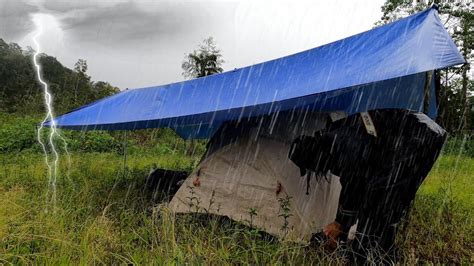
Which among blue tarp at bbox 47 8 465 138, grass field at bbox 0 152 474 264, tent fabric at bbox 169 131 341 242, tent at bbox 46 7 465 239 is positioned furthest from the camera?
tent fabric at bbox 169 131 341 242

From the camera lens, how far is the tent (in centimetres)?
248

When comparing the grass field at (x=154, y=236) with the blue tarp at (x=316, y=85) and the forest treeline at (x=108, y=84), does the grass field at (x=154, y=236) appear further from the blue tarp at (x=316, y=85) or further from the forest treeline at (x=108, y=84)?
the forest treeline at (x=108, y=84)

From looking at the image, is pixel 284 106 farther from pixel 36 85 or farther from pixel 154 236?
pixel 36 85

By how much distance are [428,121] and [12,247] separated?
1.94 metres

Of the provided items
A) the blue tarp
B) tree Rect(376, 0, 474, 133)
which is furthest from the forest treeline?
the blue tarp

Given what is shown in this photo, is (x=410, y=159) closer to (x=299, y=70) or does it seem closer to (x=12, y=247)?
(x=299, y=70)

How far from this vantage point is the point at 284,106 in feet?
8.83

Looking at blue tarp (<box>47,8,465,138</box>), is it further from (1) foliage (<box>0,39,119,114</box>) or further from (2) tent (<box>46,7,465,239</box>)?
(1) foliage (<box>0,39,119,114</box>)

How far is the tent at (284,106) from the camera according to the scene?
2.48m

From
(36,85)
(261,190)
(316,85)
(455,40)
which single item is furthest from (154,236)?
(36,85)

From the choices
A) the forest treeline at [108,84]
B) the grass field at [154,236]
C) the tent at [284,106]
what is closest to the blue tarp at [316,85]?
the tent at [284,106]

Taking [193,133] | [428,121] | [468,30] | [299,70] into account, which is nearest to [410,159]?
[428,121]

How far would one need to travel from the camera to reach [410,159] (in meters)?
1.88

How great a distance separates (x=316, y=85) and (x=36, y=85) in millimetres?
17467
